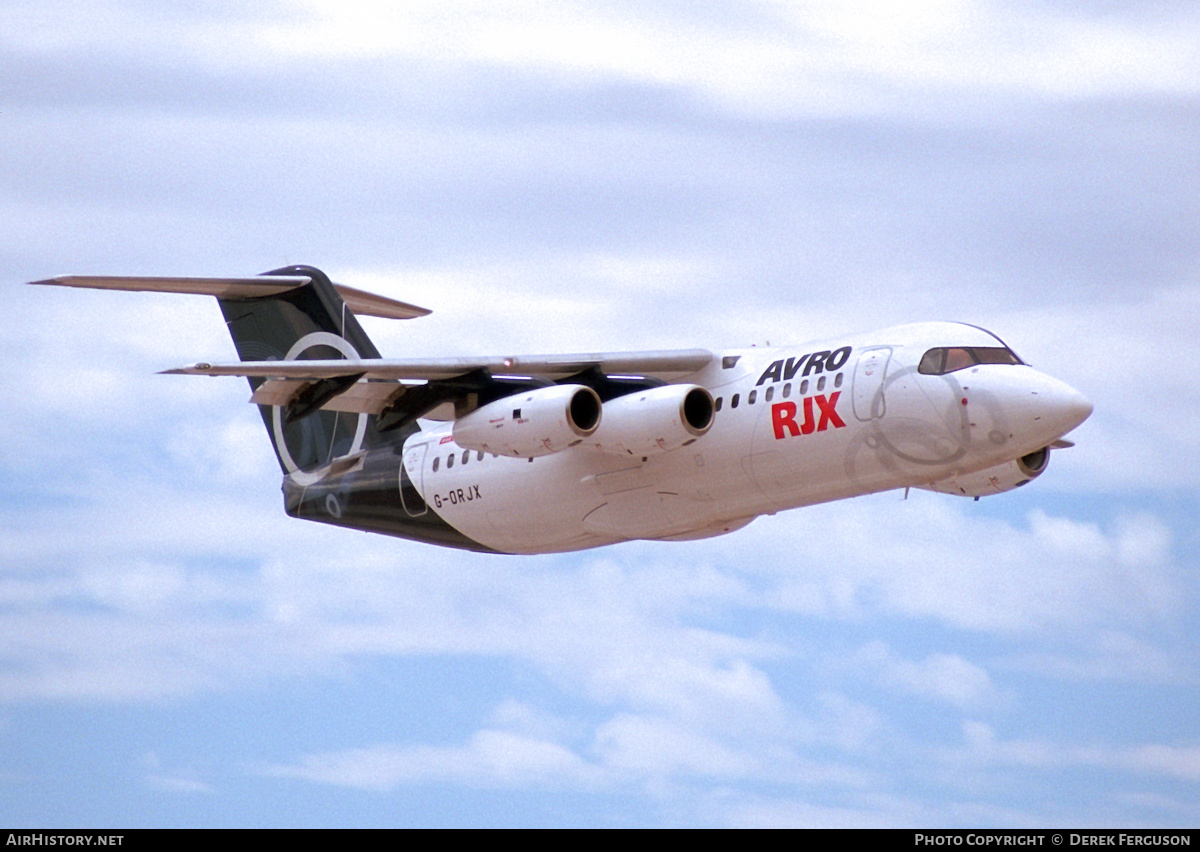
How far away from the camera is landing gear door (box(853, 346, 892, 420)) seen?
1941 centimetres

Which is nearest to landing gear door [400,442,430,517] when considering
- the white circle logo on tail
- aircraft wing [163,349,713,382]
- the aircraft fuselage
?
the aircraft fuselage

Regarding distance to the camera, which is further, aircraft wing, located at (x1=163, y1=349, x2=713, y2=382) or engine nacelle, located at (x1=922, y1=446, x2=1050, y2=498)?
engine nacelle, located at (x1=922, y1=446, x2=1050, y2=498)

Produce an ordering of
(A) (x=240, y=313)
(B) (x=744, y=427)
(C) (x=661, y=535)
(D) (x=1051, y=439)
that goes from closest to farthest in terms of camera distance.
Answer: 1. (D) (x=1051, y=439)
2. (B) (x=744, y=427)
3. (C) (x=661, y=535)
4. (A) (x=240, y=313)

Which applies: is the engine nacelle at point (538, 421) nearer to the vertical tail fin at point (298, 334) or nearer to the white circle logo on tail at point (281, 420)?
the vertical tail fin at point (298, 334)

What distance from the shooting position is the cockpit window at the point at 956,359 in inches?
760

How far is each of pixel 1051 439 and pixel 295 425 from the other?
37.3 feet

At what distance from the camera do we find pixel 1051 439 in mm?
19016

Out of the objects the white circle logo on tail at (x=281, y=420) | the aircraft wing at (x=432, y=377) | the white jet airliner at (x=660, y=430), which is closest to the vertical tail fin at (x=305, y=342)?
the white circle logo on tail at (x=281, y=420)

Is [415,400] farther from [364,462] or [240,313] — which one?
[240,313]

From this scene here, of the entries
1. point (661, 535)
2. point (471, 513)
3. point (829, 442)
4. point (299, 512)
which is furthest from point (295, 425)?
point (829, 442)

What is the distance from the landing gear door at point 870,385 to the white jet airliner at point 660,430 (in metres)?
0.02

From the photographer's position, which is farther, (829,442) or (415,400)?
(415,400)

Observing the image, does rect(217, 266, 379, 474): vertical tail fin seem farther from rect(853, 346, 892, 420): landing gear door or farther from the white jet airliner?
rect(853, 346, 892, 420): landing gear door

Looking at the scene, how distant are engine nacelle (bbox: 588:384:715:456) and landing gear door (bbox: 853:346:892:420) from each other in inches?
66.3
